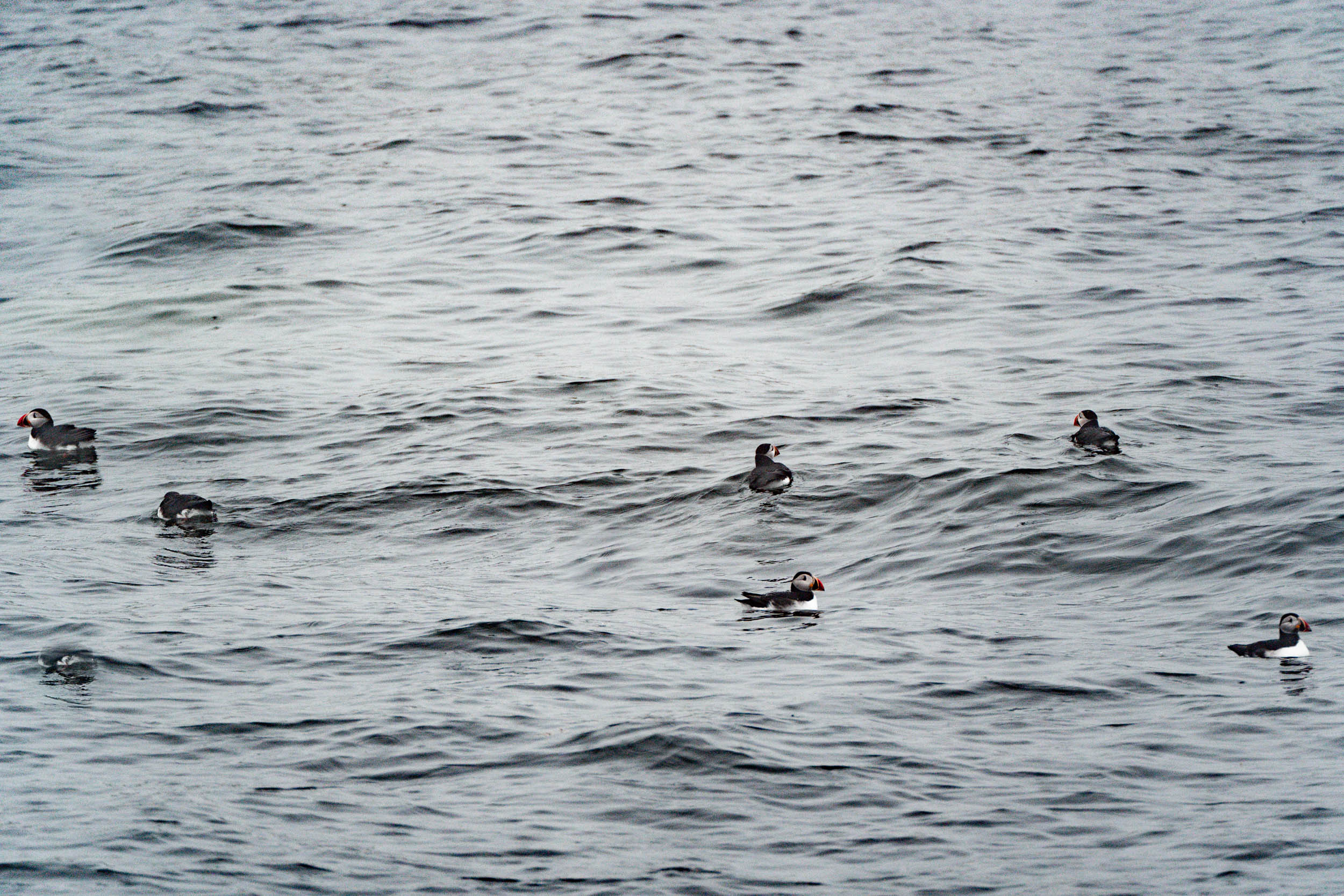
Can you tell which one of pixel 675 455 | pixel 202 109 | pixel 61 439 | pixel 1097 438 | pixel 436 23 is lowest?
pixel 675 455

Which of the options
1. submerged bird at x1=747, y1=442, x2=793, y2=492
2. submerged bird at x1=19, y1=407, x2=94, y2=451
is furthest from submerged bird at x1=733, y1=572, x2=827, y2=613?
submerged bird at x1=19, y1=407, x2=94, y2=451

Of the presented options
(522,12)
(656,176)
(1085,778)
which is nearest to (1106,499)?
(1085,778)

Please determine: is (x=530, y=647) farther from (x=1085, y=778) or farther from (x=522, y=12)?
(x=522, y=12)

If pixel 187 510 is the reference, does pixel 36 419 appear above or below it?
above

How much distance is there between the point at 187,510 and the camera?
1698 cm

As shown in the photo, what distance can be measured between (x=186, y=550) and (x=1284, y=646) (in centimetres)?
1065

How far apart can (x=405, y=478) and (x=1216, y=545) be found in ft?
30.3

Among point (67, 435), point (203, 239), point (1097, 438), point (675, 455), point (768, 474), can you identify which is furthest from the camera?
point (203, 239)

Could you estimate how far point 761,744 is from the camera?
11164 mm

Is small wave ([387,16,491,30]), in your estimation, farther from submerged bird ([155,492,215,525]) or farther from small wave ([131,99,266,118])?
submerged bird ([155,492,215,525])

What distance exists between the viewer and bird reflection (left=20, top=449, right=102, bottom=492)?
751 inches

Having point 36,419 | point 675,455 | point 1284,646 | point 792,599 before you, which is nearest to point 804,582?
point 792,599

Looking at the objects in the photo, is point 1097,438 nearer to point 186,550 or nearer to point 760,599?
point 760,599

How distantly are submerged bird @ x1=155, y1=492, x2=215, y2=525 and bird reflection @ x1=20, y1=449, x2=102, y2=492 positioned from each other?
2.39m
